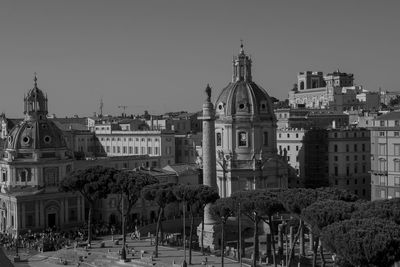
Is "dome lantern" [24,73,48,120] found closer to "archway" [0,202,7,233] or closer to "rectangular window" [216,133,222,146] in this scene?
"archway" [0,202,7,233]

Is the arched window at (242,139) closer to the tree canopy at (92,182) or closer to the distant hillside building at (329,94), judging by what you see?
the tree canopy at (92,182)

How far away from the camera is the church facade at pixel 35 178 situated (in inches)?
3130

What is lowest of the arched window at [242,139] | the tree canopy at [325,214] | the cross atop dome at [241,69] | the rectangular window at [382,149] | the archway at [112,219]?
the archway at [112,219]

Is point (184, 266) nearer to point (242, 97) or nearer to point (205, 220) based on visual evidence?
point (205, 220)

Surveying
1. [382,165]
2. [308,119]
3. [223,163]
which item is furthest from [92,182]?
[308,119]

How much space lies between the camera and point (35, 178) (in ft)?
266

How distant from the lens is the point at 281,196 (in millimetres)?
51719

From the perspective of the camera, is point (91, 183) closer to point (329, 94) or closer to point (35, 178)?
point (35, 178)

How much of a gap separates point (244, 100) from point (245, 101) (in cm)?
21

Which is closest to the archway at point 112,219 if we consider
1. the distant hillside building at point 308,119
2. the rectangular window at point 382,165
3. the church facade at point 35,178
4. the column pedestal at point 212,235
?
the church facade at point 35,178

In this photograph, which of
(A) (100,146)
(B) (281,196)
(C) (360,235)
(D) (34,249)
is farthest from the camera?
(A) (100,146)

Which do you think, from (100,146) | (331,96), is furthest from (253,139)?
(331,96)

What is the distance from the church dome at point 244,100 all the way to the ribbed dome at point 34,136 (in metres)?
20.2

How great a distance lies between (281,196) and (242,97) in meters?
34.1
